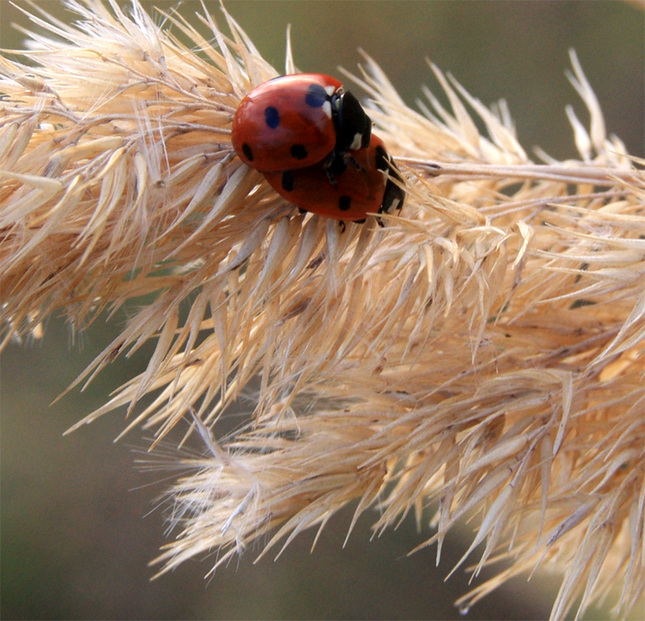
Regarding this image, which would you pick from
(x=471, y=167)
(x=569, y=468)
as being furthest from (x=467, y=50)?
(x=569, y=468)

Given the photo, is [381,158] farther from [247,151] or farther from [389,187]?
[247,151]

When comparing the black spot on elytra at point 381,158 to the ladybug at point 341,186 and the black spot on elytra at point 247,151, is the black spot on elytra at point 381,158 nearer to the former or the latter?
the ladybug at point 341,186

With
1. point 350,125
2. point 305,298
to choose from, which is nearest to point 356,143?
point 350,125

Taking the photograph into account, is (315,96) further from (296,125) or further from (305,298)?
(305,298)

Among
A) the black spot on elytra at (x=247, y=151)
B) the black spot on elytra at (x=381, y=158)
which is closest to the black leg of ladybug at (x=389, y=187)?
the black spot on elytra at (x=381, y=158)

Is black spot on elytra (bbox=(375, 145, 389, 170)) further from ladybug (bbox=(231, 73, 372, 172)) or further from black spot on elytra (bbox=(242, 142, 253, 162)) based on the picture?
black spot on elytra (bbox=(242, 142, 253, 162))

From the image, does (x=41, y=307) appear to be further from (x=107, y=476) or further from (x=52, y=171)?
(x=107, y=476)

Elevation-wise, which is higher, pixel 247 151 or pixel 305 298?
pixel 247 151
